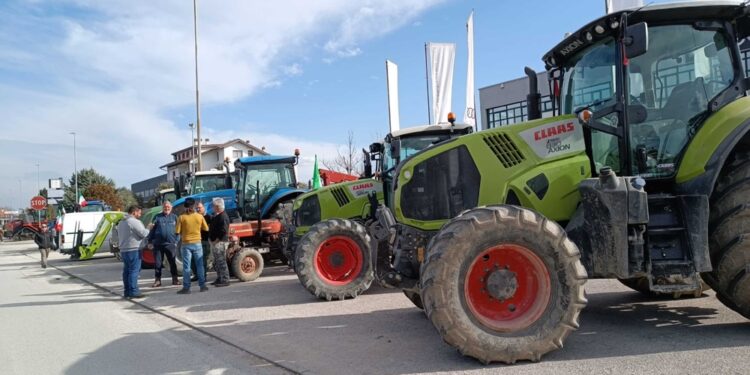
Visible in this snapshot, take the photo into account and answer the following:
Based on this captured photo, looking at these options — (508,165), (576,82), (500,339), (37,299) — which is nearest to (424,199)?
(508,165)

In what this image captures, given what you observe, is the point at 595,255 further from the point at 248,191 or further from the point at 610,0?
the point at 248,191

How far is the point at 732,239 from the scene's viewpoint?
473 cm

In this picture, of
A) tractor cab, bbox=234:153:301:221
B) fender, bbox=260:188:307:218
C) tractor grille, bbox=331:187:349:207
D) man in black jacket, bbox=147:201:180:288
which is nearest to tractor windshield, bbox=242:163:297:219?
tractor cab, bbox=234:153:301:221

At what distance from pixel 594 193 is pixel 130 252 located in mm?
8165

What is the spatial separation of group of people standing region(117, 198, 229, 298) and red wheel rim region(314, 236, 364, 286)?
2729mm

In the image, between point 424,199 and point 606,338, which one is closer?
point 606,338

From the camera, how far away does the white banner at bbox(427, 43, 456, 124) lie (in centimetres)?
1711

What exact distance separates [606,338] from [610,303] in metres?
1.79

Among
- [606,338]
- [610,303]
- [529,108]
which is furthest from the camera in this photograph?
[610,303]

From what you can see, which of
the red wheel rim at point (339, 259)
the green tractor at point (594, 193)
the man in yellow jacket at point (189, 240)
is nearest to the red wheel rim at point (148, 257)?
the man in yellow jacket at point (189, 240)

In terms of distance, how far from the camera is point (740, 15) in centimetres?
506

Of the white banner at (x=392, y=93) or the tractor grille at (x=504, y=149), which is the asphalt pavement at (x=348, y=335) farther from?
the white banner at (x=392, y=93)

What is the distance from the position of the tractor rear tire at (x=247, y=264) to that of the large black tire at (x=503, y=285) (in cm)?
744

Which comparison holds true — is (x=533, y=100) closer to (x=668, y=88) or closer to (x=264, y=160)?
(x=668, y=88)
